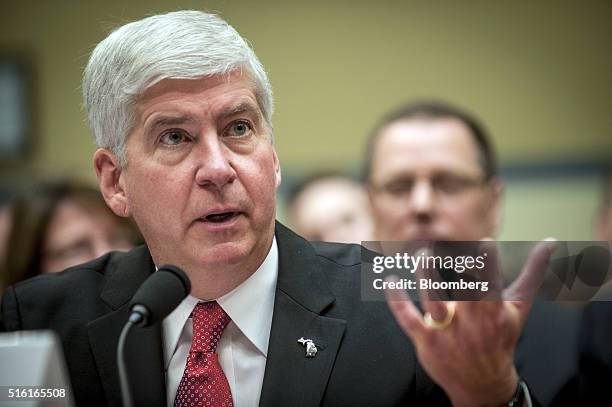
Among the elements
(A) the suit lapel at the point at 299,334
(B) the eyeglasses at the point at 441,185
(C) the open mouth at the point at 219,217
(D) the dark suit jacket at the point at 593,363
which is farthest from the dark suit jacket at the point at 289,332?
(B) the eyeglasses at the point at 441,185

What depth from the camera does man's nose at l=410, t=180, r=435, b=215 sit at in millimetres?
3037

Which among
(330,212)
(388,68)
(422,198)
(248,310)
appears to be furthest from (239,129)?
(388,68)

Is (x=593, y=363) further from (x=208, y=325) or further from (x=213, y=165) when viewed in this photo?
(x=213, y=165)

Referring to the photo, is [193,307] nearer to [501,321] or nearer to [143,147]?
[143,147]

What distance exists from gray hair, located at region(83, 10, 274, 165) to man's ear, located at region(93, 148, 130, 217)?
0.05 metres

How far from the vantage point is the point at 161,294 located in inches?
67.3

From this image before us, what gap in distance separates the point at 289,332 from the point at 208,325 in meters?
0.19

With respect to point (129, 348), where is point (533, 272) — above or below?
above

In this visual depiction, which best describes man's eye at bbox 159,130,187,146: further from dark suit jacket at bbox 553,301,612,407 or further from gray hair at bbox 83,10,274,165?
dark suit jacket at bbox 553,301,612,407

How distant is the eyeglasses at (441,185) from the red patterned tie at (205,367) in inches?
45.8

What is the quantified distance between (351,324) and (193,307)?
0.38 meters

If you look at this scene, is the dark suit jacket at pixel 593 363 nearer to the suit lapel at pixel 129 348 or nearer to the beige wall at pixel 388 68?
the suit lapel at pixel 129 348

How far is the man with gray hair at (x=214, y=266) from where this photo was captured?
2.06 m

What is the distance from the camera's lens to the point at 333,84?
21.9 ft
